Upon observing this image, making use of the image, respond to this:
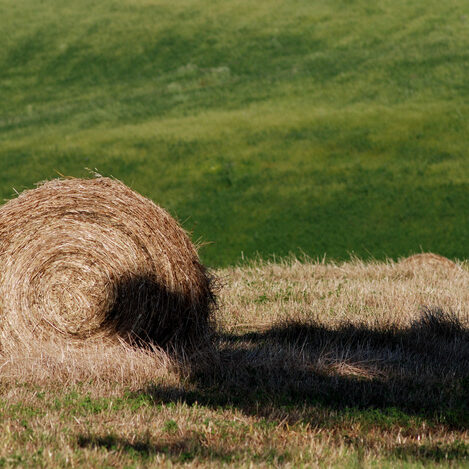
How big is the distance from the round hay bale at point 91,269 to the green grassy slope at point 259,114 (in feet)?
33.2

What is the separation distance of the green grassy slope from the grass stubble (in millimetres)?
9132

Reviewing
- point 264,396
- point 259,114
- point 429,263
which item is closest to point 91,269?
point 264,396

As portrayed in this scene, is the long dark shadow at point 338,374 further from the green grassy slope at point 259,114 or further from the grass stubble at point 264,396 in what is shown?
the green grassy slope at point 259,114

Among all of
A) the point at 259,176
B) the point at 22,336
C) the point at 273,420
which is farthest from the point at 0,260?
the point at 259,176

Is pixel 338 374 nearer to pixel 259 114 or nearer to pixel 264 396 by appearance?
pixel 264 396

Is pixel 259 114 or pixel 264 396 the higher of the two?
pixel 264 396

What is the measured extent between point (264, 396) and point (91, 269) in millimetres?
2539

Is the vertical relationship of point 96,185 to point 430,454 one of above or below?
above

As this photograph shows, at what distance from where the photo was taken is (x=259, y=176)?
27.5 metres

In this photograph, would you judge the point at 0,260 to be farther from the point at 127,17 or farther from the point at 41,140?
the point at 127,17

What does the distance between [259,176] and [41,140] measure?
11.3m

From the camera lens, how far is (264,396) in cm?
575

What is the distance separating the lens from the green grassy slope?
23797mm

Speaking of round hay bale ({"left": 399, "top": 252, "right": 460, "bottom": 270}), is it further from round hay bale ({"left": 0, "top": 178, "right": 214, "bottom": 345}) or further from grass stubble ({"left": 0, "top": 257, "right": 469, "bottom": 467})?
round hay bale ({"left": 0, "top": 178, "right": 214, "bottom": 345})
